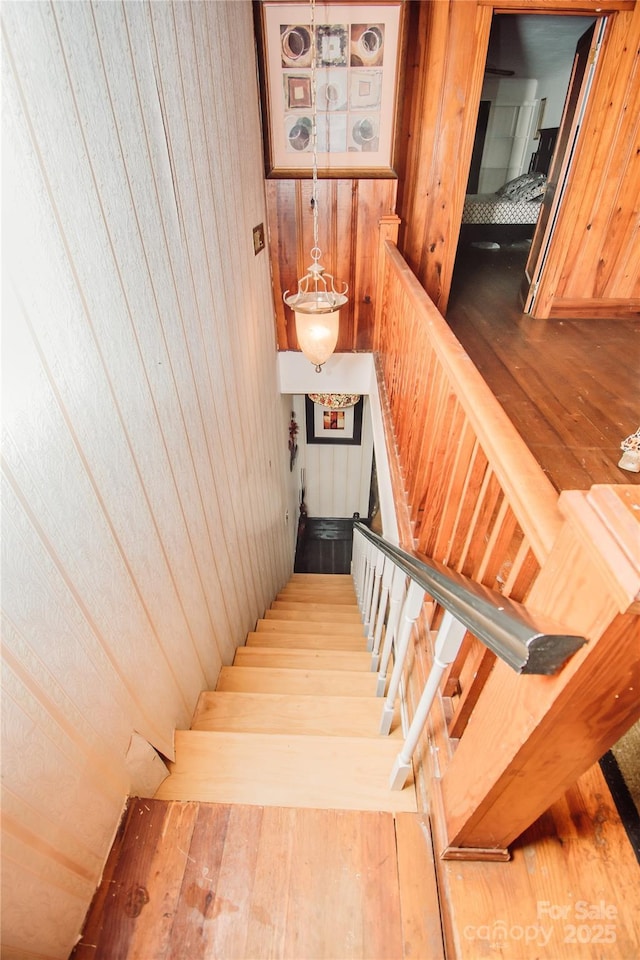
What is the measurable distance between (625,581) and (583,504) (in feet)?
0.40

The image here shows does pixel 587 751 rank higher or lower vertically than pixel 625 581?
lower

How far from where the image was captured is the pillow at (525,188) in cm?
601

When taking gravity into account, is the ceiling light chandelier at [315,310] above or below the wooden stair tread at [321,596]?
above

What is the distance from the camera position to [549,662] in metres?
0.69

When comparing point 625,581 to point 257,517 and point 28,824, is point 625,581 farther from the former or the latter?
point 257,517

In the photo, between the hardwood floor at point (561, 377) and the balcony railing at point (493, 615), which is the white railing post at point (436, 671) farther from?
the hardwood floor at point (561, 377)

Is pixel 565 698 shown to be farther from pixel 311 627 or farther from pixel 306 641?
pixel 311 627

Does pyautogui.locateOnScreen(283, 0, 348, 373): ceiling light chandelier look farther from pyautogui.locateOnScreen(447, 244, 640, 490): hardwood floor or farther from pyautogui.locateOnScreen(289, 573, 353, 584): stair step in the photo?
pyautogui.locateOnScreen(289, 573, 353, 584): stair step

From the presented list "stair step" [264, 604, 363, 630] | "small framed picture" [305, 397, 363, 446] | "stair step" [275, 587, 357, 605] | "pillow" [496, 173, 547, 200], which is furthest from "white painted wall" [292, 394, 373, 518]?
"pillow" [496, 173, 547, 200]

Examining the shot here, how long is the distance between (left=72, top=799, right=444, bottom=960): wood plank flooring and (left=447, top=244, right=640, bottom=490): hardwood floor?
1.50 m

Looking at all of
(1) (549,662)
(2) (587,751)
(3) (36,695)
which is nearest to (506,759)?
(2) (587,751)

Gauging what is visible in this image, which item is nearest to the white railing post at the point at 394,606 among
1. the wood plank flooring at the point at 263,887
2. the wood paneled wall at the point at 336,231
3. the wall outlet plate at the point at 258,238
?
the wood plank flooring at the point at 263,887

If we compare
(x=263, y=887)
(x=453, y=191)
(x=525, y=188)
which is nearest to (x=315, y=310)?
(x=453, y=191)

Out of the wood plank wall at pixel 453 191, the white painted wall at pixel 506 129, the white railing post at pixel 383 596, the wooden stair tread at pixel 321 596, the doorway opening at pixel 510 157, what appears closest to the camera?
the white railing post at pixel 383 596
